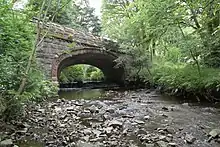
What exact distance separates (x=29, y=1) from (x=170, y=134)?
3497 millimetres

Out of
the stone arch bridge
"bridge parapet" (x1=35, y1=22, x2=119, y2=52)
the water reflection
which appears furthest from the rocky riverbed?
"bridge parapet" (x1=35, y1=22, x2=119, y2=52)

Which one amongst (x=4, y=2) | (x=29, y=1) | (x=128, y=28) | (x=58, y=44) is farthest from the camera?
(x=128, y=28)

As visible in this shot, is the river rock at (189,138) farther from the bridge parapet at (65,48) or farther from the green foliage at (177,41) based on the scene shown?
the bridge parapet at (65,48)

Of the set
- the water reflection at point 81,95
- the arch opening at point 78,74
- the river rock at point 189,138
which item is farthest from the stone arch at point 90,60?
the river rock at point 189,138

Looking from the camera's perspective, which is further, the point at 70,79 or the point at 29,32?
the point at 70,79

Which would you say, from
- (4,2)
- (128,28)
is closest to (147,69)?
(128,28)

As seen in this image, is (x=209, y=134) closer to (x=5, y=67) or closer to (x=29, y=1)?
(x=5, y=67)

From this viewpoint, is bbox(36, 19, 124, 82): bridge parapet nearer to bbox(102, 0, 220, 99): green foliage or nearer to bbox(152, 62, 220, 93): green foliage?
bbox(102, 0, 220, 99): green foliage

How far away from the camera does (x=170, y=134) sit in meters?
3.86

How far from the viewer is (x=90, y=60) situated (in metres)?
16.3

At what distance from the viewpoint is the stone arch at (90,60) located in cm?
1028

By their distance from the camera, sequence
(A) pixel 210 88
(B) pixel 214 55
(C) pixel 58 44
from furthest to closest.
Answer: (C) pixel 58 44
(B) pixel 214 55
(A) pixel 210 88

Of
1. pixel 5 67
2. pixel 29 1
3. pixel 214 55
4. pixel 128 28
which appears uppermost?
pixel 128 28

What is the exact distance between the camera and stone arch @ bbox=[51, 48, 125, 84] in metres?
10.3
